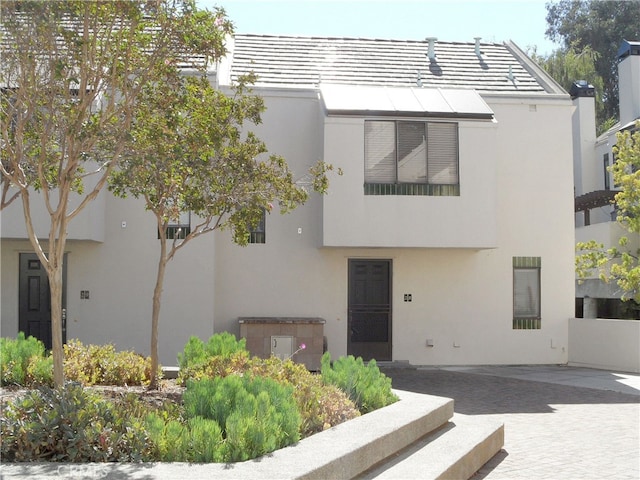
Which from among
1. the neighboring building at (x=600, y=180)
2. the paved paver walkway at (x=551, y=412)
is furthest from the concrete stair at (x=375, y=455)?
the neighboring building at (x=600, y=180)

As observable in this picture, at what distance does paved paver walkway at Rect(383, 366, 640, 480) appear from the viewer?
9.34 meters

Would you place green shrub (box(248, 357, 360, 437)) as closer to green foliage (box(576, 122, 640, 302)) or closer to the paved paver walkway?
the paved paver walkway

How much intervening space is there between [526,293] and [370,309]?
3.84 metres

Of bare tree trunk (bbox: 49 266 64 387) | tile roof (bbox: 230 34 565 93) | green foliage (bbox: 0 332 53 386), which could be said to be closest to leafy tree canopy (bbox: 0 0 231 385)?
bare tree trunk (bbox: 49 266 64 387)

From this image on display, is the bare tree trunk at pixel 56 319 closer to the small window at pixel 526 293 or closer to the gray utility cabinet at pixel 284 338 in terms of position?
the gray utility cabinet at pixel 284 338

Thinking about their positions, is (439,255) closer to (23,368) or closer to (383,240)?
(383,240)

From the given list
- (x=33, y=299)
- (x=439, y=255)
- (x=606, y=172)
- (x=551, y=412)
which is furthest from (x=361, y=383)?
(x=606, y=172)

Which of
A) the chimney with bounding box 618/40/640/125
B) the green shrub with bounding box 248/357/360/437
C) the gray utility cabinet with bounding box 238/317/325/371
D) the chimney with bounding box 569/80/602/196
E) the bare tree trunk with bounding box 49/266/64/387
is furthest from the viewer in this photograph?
the chimney with bounding box 569/80/602/196

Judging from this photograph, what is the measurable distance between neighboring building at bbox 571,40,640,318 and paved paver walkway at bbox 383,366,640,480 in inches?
271

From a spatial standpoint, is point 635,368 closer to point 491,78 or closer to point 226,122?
point 491,78

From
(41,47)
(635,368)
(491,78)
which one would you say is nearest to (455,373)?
(635,368)

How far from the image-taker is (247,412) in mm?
7160

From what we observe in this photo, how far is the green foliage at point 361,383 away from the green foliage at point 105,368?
2.85m

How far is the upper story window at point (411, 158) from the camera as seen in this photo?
1875 centimetres
